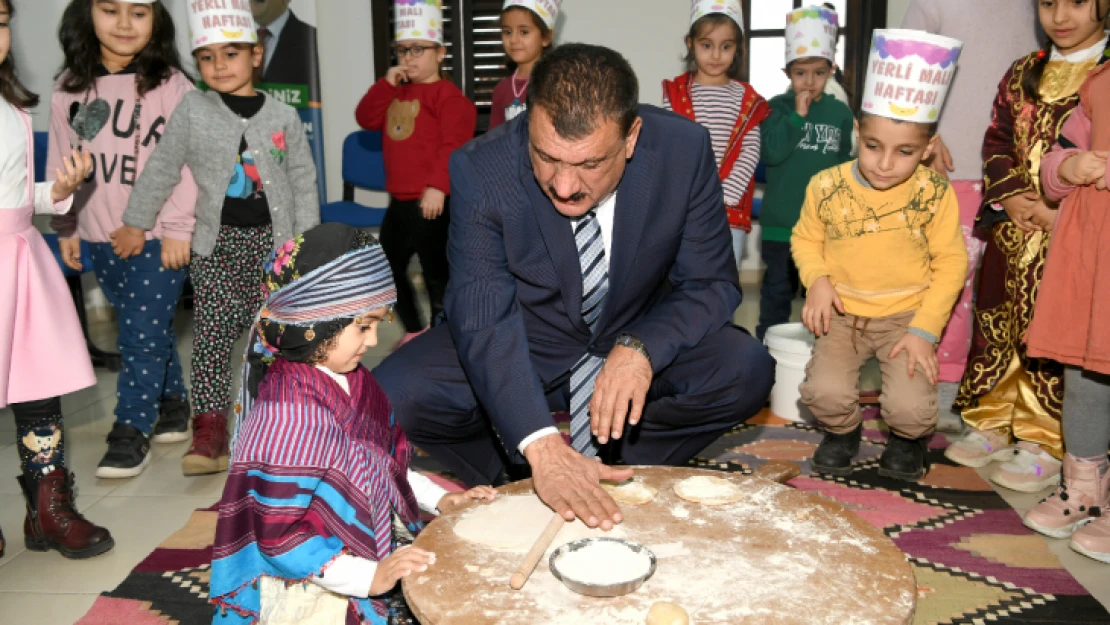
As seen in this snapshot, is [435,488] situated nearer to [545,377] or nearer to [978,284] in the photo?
[545,377]

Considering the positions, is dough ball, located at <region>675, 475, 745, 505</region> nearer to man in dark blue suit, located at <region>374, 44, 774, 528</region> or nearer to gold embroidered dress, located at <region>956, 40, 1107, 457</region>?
man in dark blue suit, located at <region>374, 44, 774, 528</region>

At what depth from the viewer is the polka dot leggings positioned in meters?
2.91

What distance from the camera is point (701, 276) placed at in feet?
7.48

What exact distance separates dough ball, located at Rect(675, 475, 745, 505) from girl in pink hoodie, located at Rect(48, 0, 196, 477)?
6.41 ft

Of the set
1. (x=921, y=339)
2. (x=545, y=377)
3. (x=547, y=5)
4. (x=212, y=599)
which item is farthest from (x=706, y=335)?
(x=547, y=5)

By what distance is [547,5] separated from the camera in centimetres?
388

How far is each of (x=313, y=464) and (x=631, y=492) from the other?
0.51m

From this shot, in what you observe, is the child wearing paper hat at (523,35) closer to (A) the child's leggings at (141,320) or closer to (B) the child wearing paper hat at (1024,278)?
(A) the child's leggings at (141,320)

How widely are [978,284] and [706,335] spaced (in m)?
1.04

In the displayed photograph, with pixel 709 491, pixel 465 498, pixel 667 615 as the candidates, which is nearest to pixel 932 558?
pixel 709 491

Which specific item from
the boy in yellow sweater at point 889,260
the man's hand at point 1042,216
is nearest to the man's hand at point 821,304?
the boy in yellow sweater at point 889,260

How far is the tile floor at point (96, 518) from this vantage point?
6.91 feet

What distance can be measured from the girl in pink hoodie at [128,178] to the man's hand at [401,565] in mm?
1773

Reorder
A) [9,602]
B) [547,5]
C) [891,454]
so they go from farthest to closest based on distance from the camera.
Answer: [547,5], [891,454], [9,602]
